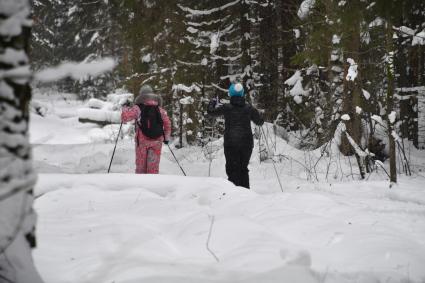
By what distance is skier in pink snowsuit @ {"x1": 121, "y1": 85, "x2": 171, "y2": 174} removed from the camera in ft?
22.1

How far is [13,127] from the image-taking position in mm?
1743

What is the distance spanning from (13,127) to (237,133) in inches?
201

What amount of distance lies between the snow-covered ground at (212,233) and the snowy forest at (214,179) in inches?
0.6

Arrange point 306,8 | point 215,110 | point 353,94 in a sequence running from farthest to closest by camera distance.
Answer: point 306,8
point 353,94
point 215,110

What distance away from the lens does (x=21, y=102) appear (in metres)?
1.84

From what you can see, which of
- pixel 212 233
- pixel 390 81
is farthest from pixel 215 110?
pixel 212 233

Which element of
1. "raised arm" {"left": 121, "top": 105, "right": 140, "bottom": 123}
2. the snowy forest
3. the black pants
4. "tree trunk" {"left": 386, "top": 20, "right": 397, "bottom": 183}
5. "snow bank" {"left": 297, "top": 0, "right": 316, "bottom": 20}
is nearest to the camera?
the snowy forest

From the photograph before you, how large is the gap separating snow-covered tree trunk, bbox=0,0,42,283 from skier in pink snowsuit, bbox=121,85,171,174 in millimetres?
4867

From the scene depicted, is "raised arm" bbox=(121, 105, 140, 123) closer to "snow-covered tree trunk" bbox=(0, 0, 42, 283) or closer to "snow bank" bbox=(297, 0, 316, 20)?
"snow-covered tree trunk" bbox=(0, 0, 42, 283)

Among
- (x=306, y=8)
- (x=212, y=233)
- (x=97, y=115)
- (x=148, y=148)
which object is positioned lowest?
(x=212, y=233)

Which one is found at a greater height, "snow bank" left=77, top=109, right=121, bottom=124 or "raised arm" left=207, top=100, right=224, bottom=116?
"snow bank" left=77, top=109, right=121, bottom=124

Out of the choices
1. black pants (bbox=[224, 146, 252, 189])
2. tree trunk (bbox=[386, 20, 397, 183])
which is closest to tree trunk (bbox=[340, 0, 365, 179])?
tree trunk (bbox=[386, 20, 397, 183])

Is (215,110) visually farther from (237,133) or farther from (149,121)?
(149,121)

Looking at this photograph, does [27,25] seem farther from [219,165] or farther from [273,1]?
[273,1]
